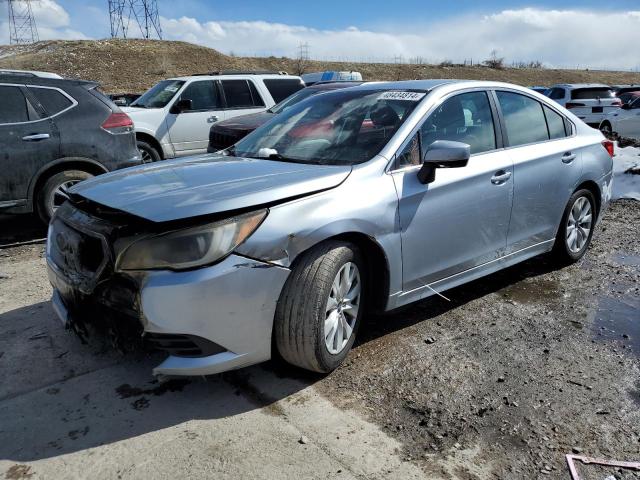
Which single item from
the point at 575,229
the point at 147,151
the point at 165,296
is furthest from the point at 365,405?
the point at 147,151

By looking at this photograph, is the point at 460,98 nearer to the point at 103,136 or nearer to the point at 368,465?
the point at 368,465

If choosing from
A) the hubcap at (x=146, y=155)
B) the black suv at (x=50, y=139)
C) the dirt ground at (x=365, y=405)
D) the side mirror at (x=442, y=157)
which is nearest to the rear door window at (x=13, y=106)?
the black suv at (x=50, y=139)

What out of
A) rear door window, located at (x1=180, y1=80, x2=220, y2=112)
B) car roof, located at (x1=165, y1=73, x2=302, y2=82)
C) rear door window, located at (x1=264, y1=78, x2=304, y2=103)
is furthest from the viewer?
rear door window, located at (x1=264, y1=78, x2=304, y2=103)

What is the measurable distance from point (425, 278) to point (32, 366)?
2.49m

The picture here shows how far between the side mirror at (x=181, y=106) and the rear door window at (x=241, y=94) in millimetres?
846

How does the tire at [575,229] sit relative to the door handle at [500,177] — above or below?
below

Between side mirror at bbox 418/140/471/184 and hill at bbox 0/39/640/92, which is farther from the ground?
hill at bbox 0/39/640/92

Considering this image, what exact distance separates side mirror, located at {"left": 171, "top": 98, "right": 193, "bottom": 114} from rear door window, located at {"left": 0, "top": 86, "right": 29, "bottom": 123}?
13.3 feet

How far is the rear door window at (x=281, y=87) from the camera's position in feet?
36.7

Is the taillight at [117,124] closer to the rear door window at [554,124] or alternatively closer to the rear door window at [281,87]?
the rear door window at [554,124]

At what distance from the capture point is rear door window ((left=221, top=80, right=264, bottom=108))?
35.3ft

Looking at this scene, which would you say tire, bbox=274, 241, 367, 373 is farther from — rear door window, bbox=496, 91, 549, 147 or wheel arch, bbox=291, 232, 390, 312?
rear door window, bbox=496, 91, 549, 147

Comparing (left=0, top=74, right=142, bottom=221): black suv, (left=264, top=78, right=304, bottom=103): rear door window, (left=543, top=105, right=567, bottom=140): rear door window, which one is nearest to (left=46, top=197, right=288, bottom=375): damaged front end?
(left=543, top=105, right=567, bottom=140): rear door window

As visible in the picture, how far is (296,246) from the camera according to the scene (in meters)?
2.92
